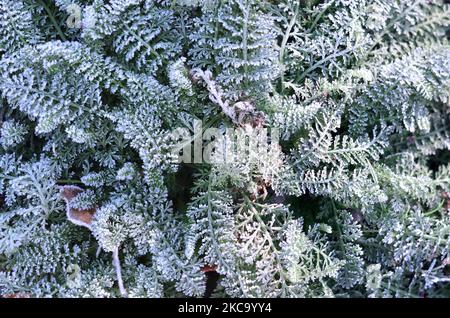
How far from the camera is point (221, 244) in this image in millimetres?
1601

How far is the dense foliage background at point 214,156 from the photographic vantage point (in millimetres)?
1619

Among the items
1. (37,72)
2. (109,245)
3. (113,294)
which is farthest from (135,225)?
(37,72)

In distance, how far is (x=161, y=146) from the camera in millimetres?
1641

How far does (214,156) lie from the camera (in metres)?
1.63

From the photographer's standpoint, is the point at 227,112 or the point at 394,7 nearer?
the point at 227,112

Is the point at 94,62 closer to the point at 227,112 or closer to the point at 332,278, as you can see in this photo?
the point at 227,112

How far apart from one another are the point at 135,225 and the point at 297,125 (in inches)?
24.6

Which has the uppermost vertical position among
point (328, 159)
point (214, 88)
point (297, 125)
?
point (214, 88)

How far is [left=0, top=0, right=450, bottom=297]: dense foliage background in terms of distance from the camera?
1.62 meters

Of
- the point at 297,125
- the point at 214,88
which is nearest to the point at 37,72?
the point at 214,88
